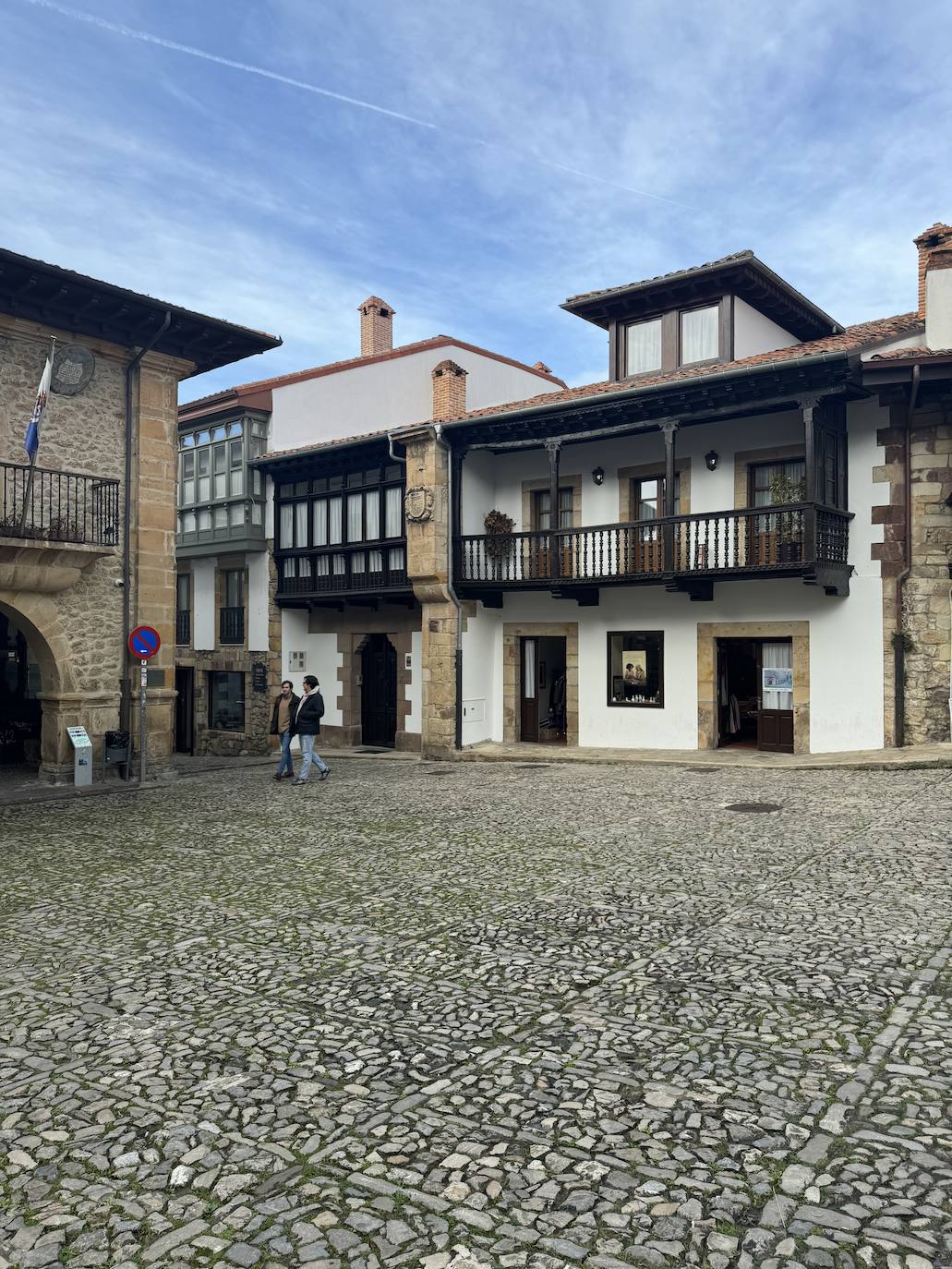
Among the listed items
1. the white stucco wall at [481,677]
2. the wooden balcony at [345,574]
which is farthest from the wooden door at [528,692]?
the wooden balcony at [345,574]

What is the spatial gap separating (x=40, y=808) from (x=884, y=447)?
44.9ft

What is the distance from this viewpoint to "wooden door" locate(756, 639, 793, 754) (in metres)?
15.9

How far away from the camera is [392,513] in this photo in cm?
1973

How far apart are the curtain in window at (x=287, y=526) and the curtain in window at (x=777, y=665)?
37.0 ft

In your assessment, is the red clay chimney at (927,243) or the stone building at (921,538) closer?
the stone building at (921,538)

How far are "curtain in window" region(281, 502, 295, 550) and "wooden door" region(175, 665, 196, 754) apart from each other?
4.95 metres

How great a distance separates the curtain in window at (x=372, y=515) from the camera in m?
20.0

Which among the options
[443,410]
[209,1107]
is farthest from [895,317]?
[209,1107]

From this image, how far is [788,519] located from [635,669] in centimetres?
415

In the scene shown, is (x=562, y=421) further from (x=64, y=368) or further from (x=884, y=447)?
(x=64, y=368)

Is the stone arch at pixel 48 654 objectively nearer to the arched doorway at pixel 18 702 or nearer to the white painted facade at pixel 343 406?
the arched doorway at pixel 18 702

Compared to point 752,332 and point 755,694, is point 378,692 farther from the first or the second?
point 752,332

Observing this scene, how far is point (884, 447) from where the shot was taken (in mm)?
14750

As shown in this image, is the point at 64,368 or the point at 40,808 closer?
the point at 40,808
